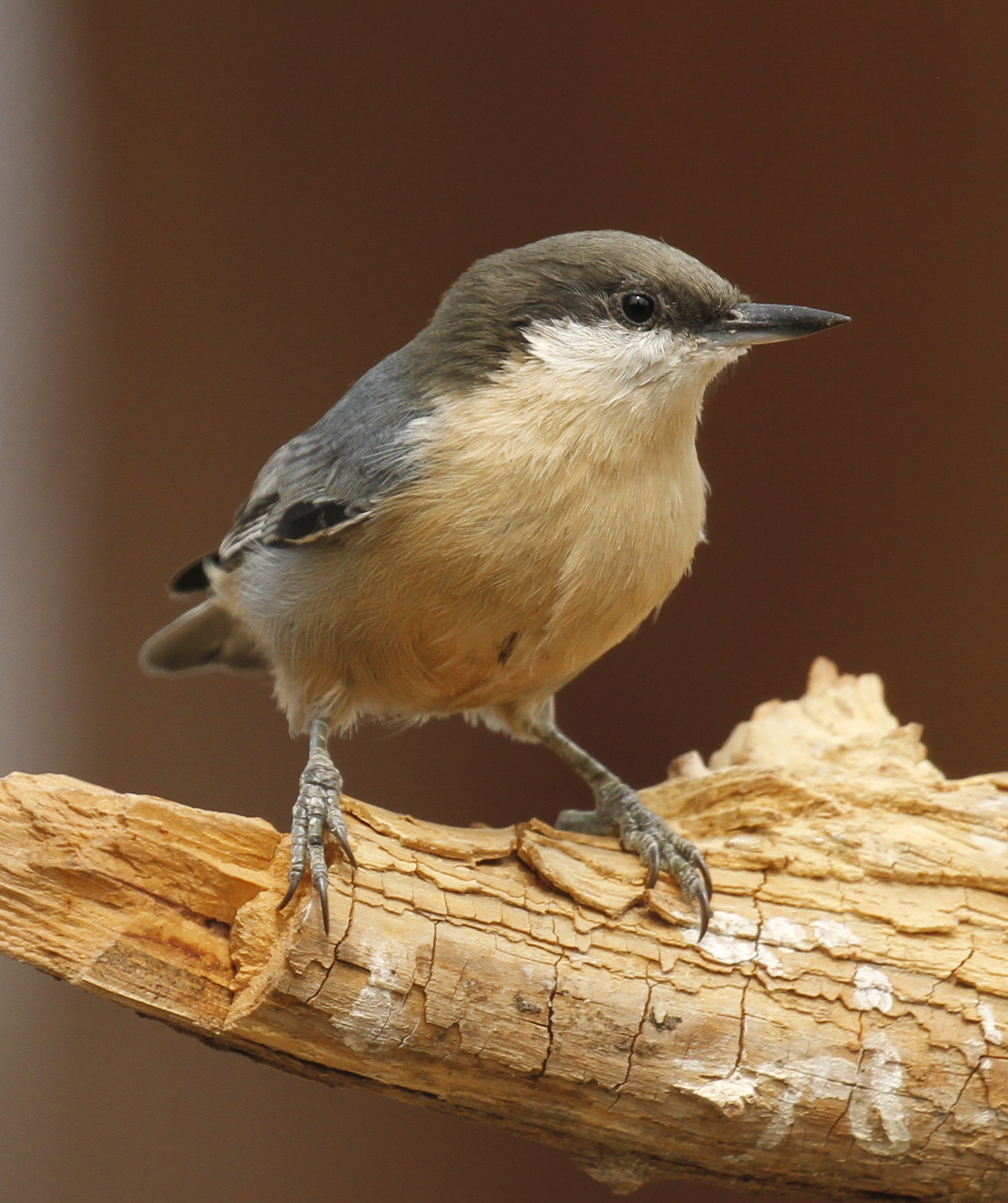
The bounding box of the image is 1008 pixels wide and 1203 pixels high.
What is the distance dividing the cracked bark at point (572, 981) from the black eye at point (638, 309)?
0.88 metres

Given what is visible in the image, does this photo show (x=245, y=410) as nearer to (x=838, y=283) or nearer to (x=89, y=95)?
(x=89, y=95)

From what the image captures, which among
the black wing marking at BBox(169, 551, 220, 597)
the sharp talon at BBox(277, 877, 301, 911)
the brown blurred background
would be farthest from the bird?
the brown blurred background

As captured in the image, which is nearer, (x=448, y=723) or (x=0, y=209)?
(x=0, y=209)

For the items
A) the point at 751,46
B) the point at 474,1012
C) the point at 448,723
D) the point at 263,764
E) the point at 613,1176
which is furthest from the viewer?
the point at 448,723

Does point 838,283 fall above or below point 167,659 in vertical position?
above

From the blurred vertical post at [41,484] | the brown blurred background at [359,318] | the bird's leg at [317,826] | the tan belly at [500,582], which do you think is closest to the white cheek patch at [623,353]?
the tan belly at [500,582]

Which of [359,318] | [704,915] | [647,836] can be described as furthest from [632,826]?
[359,318]

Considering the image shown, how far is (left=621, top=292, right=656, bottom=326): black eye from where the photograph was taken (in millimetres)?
1947

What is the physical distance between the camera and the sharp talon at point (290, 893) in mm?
1598

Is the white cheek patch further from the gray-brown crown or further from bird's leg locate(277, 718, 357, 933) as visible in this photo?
bird's leg locate(277, 718, 357, 933)

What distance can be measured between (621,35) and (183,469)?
1.52 meters

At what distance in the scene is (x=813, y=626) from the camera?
10.3ft

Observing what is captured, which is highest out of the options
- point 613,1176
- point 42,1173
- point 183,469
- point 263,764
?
point 183,469

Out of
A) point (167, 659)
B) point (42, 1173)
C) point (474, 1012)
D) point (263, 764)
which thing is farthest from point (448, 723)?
point (474, 1012)
